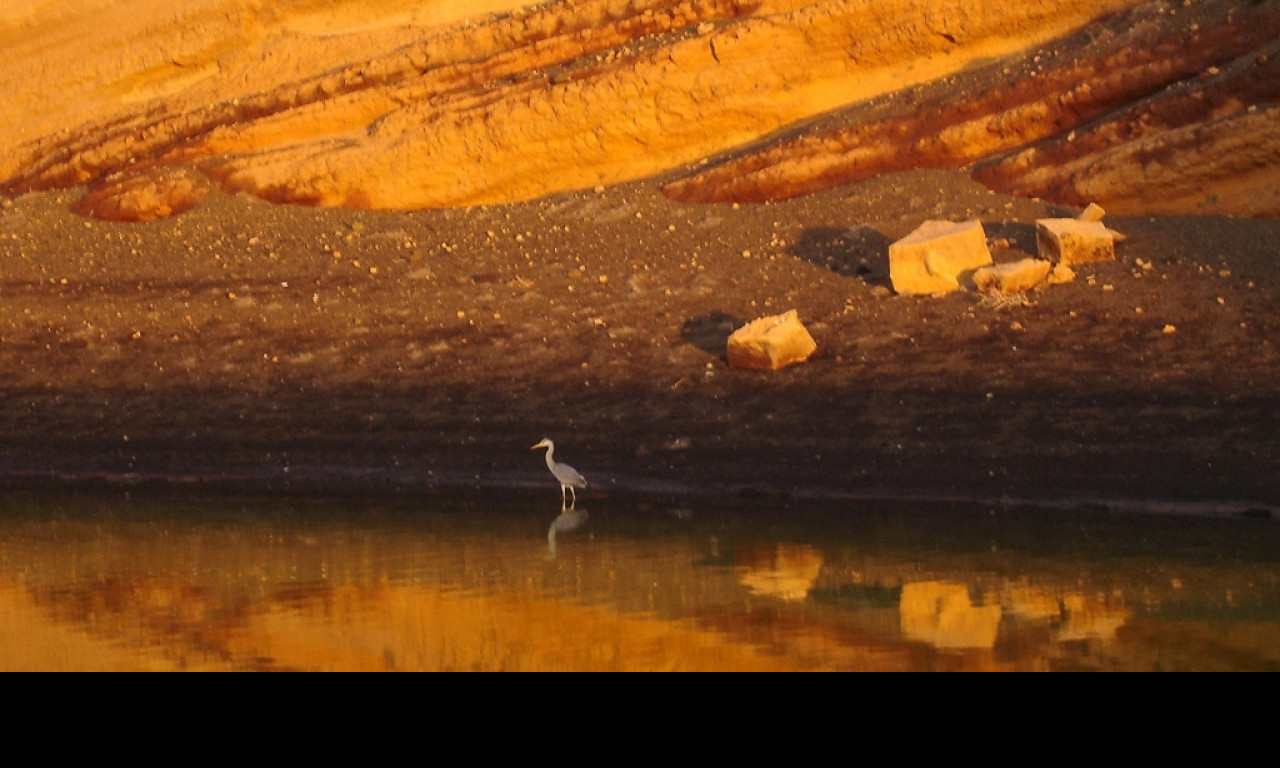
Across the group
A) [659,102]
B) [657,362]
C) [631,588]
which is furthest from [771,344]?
[659,102]

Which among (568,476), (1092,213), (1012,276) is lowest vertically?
(568,476)

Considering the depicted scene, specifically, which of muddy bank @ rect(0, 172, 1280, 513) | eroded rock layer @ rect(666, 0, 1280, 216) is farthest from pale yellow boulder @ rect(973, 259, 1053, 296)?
eroded rock layer @ rect(666, 0, 1280, 216)

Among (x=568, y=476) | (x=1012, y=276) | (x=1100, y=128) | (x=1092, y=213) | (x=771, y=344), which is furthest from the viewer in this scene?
(x=1100, y=128)

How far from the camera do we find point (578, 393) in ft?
48.0

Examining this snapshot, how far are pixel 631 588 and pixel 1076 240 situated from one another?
732 cm

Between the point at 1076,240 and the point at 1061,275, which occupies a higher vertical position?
the point at 1076,240

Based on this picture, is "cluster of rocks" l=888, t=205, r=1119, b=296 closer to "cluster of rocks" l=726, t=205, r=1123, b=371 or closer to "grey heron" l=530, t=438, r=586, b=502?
"cluster of rocks" l=726, t=205, r=1123, b=371

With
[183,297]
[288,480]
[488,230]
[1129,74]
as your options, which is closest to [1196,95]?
[1129,74]

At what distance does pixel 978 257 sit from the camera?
15.1 metres

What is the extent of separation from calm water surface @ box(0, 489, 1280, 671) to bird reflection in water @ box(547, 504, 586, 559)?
4 centimetres

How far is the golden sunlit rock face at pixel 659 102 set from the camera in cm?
1603

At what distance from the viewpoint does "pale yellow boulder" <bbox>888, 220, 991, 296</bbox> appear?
1502 cm

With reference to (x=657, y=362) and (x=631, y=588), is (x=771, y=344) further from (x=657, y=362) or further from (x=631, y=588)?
(x=631, y=588)

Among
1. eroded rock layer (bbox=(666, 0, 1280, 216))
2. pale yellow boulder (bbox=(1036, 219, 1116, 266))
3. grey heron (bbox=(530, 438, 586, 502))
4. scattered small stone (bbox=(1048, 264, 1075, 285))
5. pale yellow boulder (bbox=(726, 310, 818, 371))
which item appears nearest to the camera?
grey heron (bbox=(530, 438, 586, 502))
